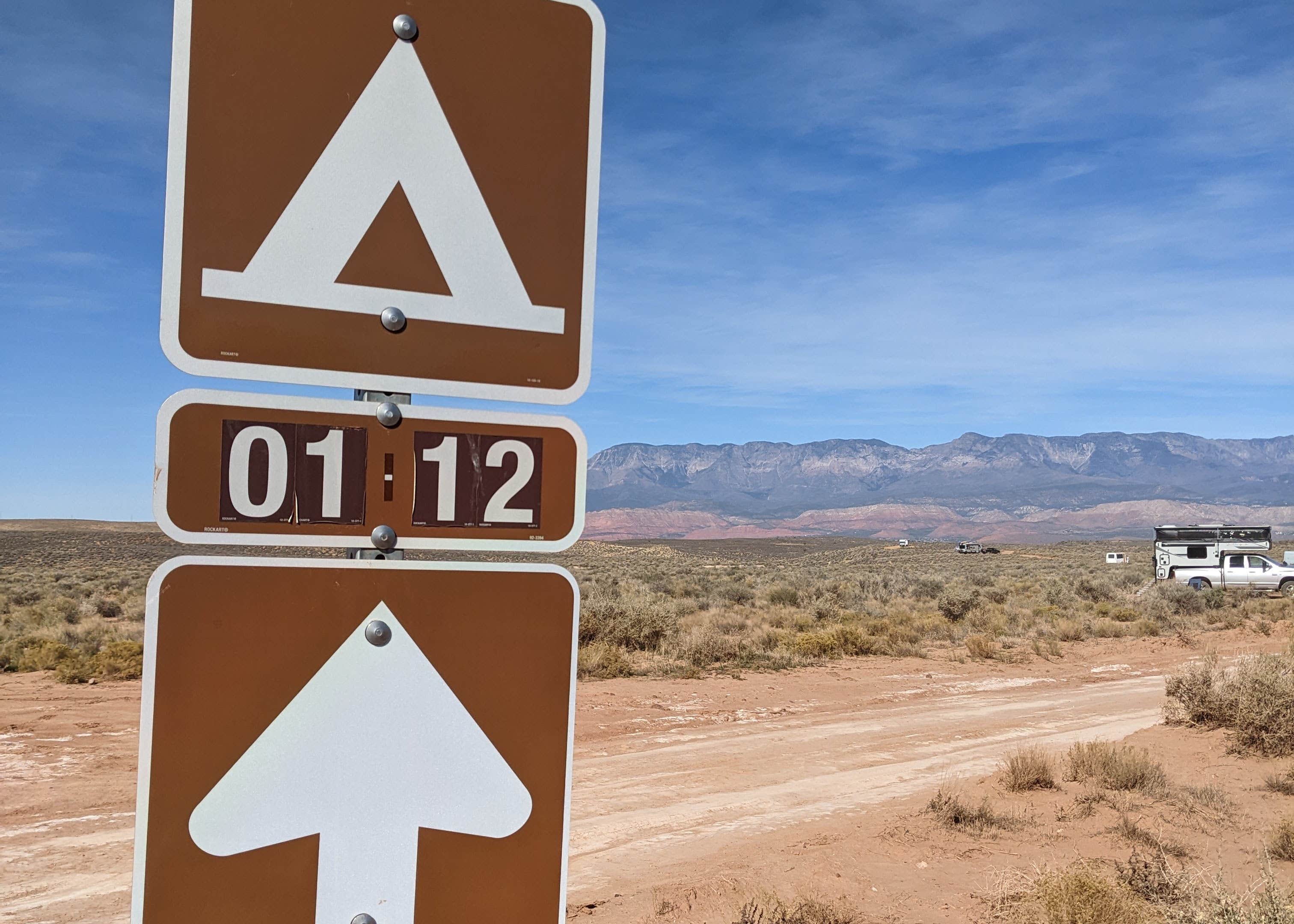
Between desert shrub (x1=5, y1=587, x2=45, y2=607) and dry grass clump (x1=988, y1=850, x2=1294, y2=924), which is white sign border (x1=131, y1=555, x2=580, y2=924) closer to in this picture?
Answer: dry grass clump (x1=988, y1=850, x2=1294, y2=924)

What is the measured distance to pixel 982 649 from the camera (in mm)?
20016

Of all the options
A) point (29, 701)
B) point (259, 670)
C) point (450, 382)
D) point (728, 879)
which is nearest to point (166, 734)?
point (259, 670)

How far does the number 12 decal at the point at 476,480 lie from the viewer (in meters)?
1.52

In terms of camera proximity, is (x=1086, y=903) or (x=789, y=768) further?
(x=789, y=768)

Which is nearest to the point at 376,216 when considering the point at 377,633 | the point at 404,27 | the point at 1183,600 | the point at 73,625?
the point at 404,27

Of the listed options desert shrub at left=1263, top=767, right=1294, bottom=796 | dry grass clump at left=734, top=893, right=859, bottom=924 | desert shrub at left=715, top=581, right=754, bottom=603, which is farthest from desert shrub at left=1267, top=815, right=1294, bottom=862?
desert shrub at left=715, top=581, right=754, bottom=603

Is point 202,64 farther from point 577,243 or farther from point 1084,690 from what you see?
point 1084,690

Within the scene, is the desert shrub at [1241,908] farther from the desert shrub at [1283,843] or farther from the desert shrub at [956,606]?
the desert shrub at [956,606]

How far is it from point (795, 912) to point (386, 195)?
5.53 m

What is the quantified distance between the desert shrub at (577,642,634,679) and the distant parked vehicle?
7240 cm

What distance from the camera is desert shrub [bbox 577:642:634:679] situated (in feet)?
51.3

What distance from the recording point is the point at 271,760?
143cm

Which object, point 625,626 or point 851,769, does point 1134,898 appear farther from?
point 625,626

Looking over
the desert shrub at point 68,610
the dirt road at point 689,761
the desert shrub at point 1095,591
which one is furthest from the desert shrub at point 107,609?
the desert shrub at point 1095,591
